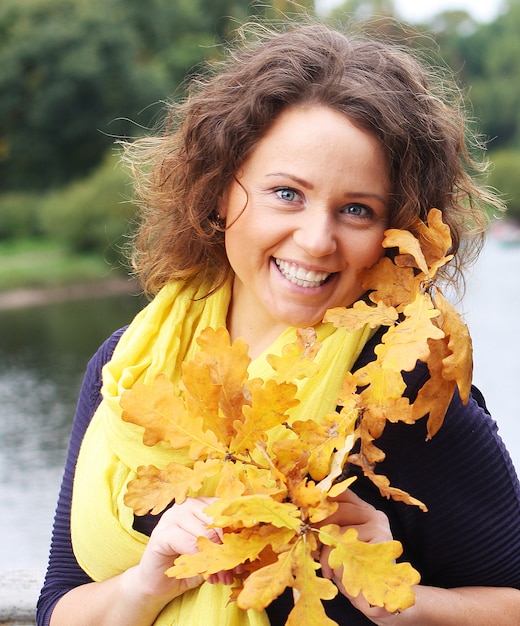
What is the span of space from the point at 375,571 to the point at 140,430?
472 mm

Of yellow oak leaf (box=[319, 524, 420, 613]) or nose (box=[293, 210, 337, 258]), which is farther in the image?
nose (box=[293, 210, 337, 258])

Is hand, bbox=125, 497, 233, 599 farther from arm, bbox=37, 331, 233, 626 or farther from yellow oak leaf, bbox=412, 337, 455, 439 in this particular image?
yellow oak leaf, bbox=412, 337, 455, 439

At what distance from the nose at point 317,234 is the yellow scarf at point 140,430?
139mm

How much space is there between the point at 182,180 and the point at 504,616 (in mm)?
751

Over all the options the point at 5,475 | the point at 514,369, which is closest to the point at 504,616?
the point at 5,475

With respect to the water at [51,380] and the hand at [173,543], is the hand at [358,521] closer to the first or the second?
the hand at [173,543]

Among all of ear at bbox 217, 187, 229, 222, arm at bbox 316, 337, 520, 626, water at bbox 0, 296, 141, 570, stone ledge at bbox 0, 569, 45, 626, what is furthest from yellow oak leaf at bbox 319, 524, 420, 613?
water at bbox 0, 296, 141, 570

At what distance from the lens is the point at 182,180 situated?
148cm

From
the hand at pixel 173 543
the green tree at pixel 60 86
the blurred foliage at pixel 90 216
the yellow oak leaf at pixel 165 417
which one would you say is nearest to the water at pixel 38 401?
the hand at pixel 173 543

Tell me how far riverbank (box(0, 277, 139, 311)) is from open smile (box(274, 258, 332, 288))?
1489 centimetres

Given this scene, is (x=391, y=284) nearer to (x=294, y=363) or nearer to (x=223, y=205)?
(x=294, y=363)

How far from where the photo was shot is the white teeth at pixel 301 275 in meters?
1.27

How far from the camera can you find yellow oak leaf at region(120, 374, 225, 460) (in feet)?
3.65

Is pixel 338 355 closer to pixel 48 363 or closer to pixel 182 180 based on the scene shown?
pixel 182 180
